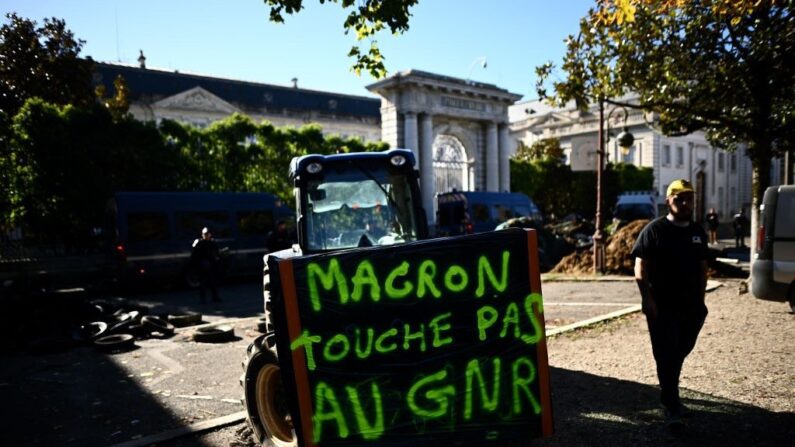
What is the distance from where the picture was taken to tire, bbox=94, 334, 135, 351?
7180mm

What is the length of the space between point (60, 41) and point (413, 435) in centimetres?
2489

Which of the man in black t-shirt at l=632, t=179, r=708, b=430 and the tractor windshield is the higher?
the tractor windshield

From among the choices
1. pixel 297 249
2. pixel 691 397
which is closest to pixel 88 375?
pixel 297 249

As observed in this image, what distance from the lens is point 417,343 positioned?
2934 millimetres

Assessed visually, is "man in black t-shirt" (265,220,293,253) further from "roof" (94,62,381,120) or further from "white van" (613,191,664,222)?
"roof" (94,62,381,120)

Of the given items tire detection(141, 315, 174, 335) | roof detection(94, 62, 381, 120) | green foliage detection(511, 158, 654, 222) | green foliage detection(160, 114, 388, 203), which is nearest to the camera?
tire detection(141, 315, 174, 335)

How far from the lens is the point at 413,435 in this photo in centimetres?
289

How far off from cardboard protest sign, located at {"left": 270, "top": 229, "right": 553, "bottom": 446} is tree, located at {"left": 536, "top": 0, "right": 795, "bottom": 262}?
671cm

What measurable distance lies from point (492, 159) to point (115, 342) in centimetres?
3005

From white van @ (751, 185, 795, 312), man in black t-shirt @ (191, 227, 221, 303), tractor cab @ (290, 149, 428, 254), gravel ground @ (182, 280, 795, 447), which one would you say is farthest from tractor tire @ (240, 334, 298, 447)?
man in black t-shirt @ (191, 227, 221, 303)

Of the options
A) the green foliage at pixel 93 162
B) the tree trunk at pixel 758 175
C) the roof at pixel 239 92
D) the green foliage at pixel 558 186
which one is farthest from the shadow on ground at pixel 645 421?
the roof at pixel 239 92

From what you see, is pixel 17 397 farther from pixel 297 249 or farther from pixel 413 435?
pixel 413 435

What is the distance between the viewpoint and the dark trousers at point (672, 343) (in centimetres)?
372

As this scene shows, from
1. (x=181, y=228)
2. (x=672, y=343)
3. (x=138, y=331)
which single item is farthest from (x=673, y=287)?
(x=181, y=228)
